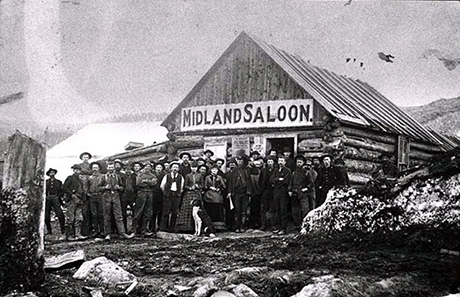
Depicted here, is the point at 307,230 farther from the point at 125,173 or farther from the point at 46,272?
the point at 125,173

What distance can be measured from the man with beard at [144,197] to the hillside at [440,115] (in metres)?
2.64

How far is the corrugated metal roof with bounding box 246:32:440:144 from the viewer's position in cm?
516

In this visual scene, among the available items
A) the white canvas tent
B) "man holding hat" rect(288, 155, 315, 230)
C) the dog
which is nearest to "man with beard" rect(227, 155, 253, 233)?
the dog

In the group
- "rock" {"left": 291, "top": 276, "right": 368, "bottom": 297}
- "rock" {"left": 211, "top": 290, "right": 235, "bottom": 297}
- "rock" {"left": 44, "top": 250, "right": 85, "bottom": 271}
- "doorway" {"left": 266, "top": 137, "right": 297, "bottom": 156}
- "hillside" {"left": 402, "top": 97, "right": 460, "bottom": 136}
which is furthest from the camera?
"doorway" {"left": 266, "top": 137, "right": 297, "bottom": 156}

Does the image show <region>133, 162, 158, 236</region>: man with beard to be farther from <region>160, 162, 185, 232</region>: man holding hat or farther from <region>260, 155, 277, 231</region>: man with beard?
<region>260, 155, 277, 231</region>: man with beard

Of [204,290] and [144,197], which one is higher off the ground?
[144,197]

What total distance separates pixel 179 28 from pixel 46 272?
87.4 inches

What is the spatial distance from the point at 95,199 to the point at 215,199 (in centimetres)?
118

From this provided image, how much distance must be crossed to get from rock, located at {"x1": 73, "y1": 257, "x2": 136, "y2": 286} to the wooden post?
28 cm

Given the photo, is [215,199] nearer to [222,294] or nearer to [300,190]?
[300,190]

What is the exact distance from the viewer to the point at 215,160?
20.7ft

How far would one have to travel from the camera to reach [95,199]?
582 cm

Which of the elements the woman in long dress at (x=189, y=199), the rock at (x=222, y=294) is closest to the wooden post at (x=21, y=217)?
the rock at (x=222, y=294)

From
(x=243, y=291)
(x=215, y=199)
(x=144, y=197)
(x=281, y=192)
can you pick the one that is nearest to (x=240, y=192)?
(x=215, y=199)
